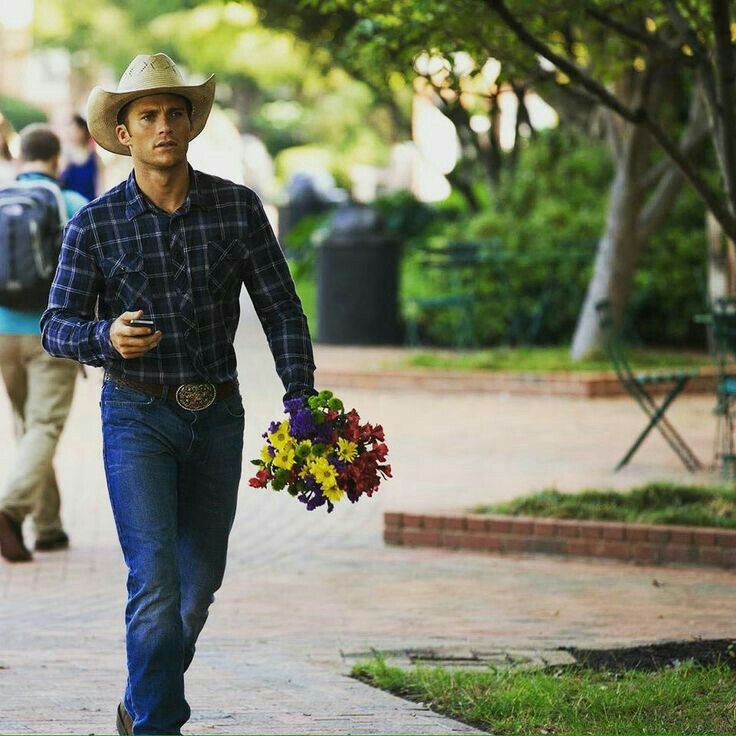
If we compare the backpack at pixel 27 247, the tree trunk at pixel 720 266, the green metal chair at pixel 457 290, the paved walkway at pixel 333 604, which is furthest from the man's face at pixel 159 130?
the green metal chair at pixel 457 290

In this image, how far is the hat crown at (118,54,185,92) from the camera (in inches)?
179

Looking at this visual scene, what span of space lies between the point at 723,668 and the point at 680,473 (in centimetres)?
498

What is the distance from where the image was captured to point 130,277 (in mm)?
4496

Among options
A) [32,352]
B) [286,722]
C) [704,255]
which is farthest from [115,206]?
[704,255]

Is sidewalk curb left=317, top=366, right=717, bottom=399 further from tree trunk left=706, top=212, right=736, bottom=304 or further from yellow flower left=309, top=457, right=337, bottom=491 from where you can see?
yellow flower left=309, top=457, right=337, bottom=491

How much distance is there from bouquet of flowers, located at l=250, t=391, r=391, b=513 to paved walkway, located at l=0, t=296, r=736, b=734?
1018mm

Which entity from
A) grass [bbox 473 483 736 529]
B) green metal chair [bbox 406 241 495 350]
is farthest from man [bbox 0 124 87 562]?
green metal chair [bbox 406 241 495 350]

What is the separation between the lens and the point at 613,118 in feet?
51.9

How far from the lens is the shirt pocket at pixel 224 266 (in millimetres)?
4551

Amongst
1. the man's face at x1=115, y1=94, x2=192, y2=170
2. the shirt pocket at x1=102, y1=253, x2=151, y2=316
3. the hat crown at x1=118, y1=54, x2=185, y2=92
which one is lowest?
the shirt pocket at x1=102, y1=253, x2=151, y2=316

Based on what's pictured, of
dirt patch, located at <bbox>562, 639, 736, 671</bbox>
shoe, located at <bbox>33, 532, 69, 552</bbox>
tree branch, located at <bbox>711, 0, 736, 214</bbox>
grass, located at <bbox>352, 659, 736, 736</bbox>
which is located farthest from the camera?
shoe, located at <bbox>33, 532, 69, 552</bbox>

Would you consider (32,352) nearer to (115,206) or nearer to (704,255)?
(115,206)

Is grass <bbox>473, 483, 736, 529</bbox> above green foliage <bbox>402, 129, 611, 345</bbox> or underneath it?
underneath

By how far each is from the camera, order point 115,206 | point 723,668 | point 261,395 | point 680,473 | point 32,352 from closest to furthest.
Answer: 1. point 115,206
2. point 723,668
3. point 32,352
4. point 680,473
5. point 261,395
